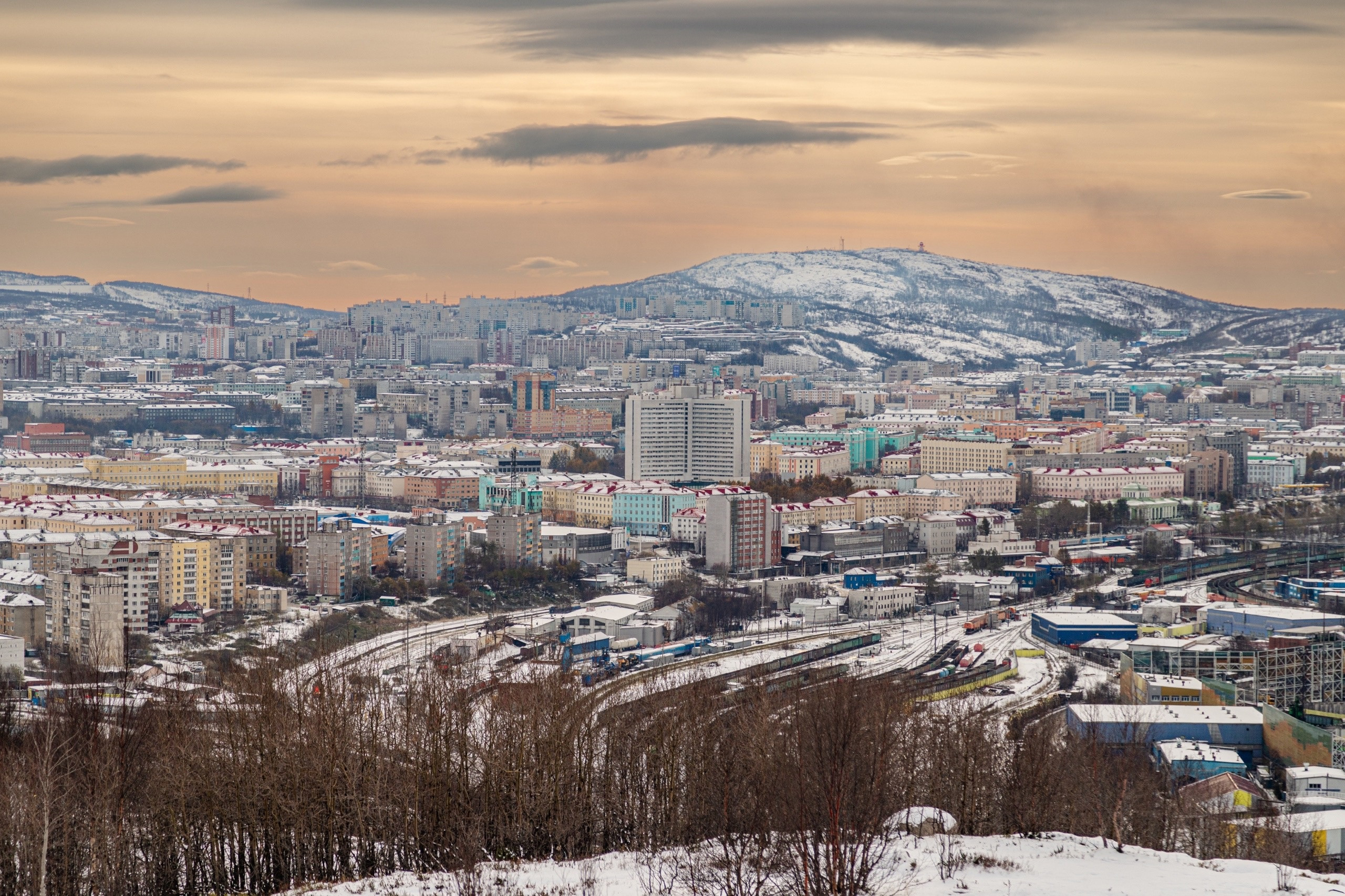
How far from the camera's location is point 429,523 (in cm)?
2028

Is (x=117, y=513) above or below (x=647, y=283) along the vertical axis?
below

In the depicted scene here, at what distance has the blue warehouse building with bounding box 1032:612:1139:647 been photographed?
53.9 ft

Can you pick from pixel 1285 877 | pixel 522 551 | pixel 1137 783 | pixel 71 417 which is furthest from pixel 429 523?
pixel 71 417

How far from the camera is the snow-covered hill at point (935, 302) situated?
7094 centimetres

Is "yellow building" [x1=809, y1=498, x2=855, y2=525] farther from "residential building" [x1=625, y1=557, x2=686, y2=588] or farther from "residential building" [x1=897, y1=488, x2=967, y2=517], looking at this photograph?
"residential building" [x1=625, y1=557, x2=686, y2=588]

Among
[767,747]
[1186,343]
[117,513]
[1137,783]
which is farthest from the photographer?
[1186,343]

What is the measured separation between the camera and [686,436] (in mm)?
30312

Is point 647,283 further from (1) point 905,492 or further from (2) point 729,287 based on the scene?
(1) point 905,492

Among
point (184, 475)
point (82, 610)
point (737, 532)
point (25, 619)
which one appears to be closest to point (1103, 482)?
point (737, 532)

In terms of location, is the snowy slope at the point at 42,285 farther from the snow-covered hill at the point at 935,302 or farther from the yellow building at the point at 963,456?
the yellow building at the point at 963,456

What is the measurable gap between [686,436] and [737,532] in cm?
887

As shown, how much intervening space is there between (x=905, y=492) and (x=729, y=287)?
226 feet

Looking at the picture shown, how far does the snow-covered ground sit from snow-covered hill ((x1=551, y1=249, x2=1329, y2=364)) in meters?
58.6

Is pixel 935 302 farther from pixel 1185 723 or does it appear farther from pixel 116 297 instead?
pixel 1185 723
